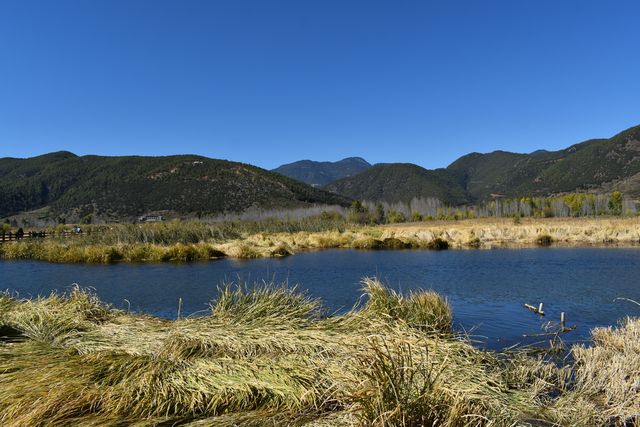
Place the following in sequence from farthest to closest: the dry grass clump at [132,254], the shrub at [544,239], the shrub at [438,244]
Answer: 1. the shrub at [544,239]
2. the shrub at [438,244]
3. the dry grass clump at [132,254]

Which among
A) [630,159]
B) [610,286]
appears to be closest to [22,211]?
[610,286]

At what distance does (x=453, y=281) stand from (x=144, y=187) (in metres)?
99.9

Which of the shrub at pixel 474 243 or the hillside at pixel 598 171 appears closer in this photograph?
the shrub at pixel 474 243

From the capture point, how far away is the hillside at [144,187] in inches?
3947

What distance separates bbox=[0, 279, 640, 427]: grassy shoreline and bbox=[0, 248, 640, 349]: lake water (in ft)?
7.15

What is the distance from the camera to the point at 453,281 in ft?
59.8

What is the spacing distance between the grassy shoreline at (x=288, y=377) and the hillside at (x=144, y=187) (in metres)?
90.4

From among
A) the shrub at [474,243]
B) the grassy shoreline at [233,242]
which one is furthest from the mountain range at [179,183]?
the shrub at [474,243]

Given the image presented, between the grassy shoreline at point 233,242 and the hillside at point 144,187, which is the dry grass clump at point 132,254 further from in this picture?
the hillside at point 144,187

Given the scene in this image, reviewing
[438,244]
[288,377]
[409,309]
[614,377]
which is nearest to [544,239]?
[438,244]

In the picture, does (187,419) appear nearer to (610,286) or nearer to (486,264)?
(610,286)

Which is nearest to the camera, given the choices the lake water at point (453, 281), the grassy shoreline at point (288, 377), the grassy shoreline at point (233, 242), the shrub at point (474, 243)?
the grassy shoreline at point (288, 377)

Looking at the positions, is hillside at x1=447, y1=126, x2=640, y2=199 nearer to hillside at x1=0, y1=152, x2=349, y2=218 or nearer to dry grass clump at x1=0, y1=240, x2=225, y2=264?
hillside at x1=0, y1=152, x2=349, y2=218

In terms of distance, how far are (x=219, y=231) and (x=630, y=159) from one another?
4981 inches
